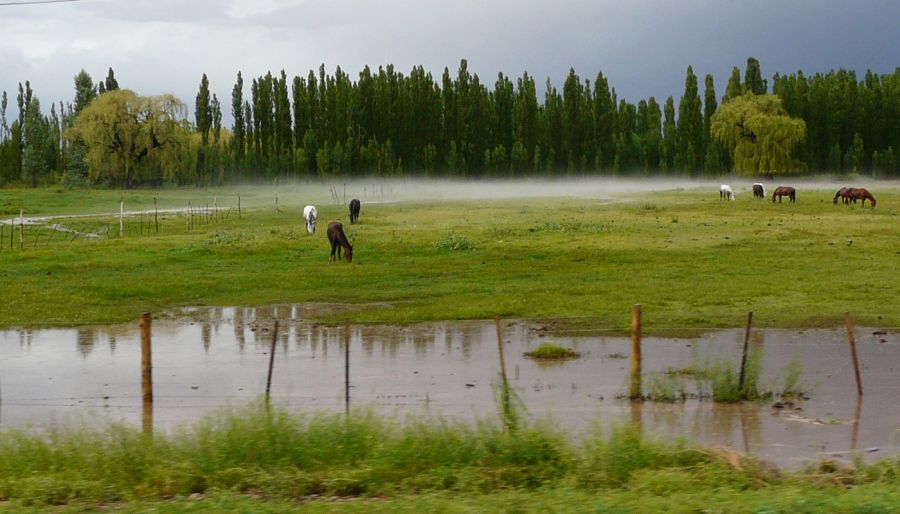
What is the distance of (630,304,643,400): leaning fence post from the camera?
14.3m

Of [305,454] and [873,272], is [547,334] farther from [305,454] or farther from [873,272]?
[873,272]

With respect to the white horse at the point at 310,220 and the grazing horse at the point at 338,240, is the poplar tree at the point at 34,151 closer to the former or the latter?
the white horse at the point at 310,220

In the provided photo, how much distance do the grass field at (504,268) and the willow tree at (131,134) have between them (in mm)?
34455

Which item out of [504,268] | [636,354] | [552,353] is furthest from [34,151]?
[636,354]

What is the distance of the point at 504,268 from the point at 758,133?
201 ft

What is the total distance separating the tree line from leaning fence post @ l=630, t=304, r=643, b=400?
79.0m

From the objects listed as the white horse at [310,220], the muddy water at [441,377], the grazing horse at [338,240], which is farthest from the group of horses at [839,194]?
the muddy water at [441,377]

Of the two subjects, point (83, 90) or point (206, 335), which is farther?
point (83, 90)

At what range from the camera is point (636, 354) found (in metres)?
14.5

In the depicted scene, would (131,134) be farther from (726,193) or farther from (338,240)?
(338,240)

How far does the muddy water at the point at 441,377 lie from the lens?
1350 cm

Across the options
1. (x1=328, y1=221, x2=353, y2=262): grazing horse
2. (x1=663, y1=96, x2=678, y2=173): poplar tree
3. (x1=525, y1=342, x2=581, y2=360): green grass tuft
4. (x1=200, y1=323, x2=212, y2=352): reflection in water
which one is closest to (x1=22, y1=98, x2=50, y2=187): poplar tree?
(x1=663, y1=96, x2=678, y2=173): poplar tree

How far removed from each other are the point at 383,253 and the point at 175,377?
1914 centimetres

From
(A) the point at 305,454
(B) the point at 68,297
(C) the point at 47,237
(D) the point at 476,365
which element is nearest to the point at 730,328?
(D) the point at 476,365
